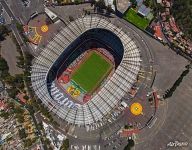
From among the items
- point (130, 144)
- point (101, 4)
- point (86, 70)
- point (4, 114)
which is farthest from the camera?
point (86, 70)

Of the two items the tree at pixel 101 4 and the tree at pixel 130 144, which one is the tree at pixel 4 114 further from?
the tree at pixel 101 4

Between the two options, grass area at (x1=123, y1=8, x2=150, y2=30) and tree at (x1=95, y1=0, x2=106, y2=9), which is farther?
tree at (x1=95, y1=0, x2=106, y2=9)

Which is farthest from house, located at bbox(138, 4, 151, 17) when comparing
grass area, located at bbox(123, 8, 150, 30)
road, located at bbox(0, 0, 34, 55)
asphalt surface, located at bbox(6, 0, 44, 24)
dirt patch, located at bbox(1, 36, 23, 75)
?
dirt patch, located at bbox(1, 36, 23, 75)

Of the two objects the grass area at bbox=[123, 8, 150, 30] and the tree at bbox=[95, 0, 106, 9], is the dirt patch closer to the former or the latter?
the tree at bbox=[95, 0, 106, 9]

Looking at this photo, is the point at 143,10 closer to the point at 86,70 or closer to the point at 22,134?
the point at 86,70

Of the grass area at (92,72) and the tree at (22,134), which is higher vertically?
the grass area at (92,72)

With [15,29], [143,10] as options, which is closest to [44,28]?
[15,29]

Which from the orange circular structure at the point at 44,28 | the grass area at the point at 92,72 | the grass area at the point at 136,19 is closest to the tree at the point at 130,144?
the grass area at the point at 92,72
